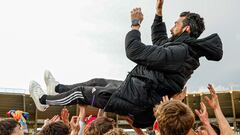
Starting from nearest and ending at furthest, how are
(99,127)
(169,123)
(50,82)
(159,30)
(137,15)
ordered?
(169,123) < (99,127) < (137,15) < (159,30) < (50,82)

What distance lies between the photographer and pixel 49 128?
283cm

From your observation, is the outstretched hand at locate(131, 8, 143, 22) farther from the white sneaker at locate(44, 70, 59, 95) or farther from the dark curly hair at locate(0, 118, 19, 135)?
the dark curly hair at locate(0, 118, 19, 135)

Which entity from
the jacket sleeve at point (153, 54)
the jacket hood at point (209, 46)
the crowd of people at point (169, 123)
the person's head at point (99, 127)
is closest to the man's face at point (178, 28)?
the jacket hood at point (209, 46)

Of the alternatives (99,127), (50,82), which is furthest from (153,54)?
(50,82)

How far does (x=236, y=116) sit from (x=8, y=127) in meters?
20.8

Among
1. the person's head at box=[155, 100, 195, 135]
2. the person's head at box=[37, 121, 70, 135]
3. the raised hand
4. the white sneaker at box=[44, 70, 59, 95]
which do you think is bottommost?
the person's head at box=[37, 121, 70, 135]

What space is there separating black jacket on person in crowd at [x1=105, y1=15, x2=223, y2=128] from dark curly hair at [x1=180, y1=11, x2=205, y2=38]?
10cm

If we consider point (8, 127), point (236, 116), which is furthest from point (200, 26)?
point (236, 116)

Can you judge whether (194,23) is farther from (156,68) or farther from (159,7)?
(156,68)

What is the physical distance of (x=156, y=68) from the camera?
9.51 feet

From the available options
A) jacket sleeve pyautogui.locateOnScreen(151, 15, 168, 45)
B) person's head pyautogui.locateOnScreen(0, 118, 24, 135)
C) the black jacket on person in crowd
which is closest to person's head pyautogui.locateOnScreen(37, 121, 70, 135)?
the black jacket on person in crowd

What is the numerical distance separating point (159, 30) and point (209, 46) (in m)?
0.59

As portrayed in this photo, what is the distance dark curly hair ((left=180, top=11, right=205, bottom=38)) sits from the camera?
311 centimetres

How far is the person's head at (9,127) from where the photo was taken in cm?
330
